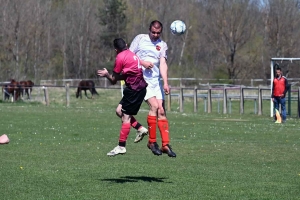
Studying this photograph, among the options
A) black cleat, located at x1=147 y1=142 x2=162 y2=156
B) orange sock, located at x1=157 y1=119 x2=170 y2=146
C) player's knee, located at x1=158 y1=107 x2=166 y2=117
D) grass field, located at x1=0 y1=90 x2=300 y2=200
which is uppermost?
player's knee, located at x1=158 y1=107 x2=166 y2=117

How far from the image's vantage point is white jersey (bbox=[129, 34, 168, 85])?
38.6 ft

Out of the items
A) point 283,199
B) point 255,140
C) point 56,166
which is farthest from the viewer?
point 255,140

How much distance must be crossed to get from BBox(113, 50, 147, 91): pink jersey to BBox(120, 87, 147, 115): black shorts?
→ 8 cm

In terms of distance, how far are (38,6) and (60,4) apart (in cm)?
1466

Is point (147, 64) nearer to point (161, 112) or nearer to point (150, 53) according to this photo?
point (150, 53)

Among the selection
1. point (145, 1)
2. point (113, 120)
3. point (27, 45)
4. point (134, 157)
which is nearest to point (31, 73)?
point (27, 45)

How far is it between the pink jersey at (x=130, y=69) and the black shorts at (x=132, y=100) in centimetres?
8

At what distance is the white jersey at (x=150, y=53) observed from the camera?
11758 mm

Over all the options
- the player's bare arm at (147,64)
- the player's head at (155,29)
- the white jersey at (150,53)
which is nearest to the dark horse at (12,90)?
the white jersey at (150,53)

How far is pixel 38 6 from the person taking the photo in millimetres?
76188

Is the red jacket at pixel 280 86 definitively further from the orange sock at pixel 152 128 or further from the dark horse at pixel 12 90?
the dark horse at pixel 12 90

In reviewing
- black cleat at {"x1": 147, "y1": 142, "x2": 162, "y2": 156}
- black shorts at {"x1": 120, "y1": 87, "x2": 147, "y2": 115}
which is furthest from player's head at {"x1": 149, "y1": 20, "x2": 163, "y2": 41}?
black cleat at {"x1": 147, "y1": 142, "x2": 162, "y2": 156}

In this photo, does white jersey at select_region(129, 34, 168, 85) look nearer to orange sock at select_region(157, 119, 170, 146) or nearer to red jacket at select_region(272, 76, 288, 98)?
orange sock at select_region(157, 119, 170, 146)

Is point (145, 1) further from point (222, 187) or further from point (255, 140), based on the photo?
point (222, 187)
